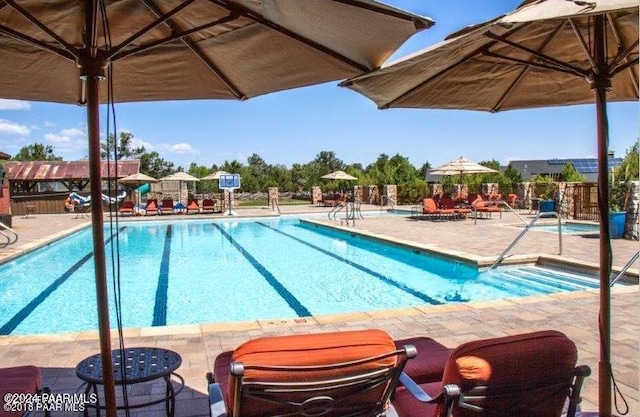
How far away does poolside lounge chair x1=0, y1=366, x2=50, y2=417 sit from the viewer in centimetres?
207

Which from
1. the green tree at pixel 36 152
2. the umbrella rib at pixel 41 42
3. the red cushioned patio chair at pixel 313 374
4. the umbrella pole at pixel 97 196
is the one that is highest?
the green tree at pixel 36 152

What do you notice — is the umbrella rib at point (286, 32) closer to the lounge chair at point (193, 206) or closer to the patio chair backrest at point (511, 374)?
the patio chair backrest at point (511, 374)

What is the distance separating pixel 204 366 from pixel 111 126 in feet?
6.14

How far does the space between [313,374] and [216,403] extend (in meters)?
0.44

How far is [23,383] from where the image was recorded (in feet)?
7.47

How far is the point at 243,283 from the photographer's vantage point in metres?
8.91

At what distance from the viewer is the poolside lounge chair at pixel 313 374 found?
1.68 m

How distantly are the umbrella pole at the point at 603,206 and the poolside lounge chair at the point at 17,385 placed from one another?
2.56 m

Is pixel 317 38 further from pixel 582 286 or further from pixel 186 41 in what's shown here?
pixel 582 286

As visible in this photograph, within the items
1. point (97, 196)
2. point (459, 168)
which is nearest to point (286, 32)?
point (97, 196)

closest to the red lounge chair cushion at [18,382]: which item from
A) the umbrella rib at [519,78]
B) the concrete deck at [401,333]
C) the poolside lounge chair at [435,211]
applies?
the concrete deck at [401,333]

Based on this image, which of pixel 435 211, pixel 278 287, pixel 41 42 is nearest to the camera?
pixel 41 42

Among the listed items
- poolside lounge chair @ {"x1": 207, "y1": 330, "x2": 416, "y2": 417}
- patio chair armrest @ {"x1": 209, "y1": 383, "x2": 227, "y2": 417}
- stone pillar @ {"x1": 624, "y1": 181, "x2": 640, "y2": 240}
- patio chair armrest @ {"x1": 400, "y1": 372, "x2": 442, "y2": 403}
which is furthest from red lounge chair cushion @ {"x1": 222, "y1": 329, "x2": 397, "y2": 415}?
stone pillar @ {"x1": 624, "y1": 181, "x2": 640, "y2": 240}

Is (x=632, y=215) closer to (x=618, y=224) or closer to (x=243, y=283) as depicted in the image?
(x=618, y=224)
